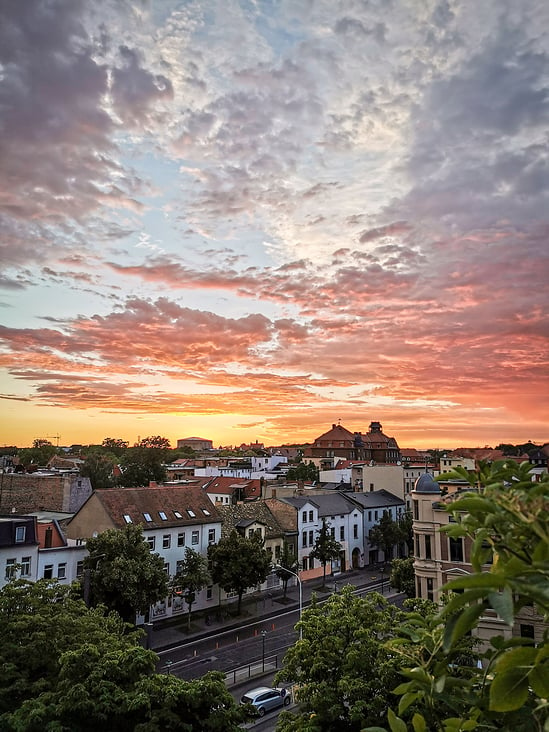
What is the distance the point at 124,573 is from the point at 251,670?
37.2ft

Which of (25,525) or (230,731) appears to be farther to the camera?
(25,525)

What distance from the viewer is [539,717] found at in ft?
12.8

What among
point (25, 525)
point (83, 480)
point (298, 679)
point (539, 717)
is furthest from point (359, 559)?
point (539, 717)

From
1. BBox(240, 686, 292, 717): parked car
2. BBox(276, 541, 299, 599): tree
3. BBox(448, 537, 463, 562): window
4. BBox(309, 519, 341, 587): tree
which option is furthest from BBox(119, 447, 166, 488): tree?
BBox(448, 537, 463, 562): window

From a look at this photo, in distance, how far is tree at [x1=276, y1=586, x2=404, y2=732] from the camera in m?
16.2

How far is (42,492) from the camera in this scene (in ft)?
214

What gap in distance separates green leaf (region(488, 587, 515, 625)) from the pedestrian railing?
1483 inches

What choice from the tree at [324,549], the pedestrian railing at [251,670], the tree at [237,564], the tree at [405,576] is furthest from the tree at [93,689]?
the tree at [324,549]

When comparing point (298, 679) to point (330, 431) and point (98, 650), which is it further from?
point (330, 431)

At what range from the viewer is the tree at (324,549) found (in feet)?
207

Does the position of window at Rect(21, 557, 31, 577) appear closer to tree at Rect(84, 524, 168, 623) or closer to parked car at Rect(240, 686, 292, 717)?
tree at Rect(84, 524, 168, 623)

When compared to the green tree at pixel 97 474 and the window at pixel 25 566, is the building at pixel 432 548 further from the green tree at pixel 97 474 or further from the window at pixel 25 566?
the green tree at pixel 97 474

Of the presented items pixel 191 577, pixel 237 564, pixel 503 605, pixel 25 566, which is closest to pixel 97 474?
pixel 237 564

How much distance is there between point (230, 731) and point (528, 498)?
1591cm
